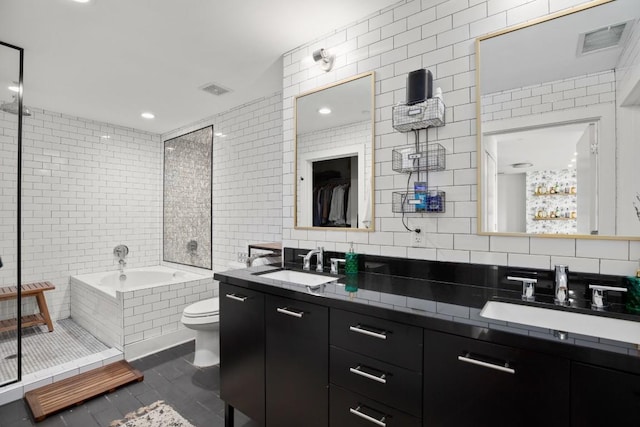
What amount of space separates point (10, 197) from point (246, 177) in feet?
6.30

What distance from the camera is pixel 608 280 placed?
1302 millimetres

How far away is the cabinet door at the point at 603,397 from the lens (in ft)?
2.71

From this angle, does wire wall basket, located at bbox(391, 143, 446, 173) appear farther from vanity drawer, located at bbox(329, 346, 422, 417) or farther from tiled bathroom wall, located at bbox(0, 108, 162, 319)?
tiled bathroom wall, located at bbox(0, 108, 162, 319)

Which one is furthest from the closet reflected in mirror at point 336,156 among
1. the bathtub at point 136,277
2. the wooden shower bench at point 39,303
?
the wooden shower bench at point 39,303

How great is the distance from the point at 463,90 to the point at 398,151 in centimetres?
45

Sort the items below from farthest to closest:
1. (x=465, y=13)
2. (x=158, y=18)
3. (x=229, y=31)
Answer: (x=229, y=31) < (x=158, y=18) < (x=465, y=13)

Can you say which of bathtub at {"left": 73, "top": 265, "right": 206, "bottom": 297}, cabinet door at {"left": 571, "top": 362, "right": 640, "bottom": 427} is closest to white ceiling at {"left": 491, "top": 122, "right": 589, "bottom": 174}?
cabinet door at {"left": 571, "top": 362, "right": 640, "bottom": 427}

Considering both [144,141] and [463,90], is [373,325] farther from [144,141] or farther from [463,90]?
[144,141]

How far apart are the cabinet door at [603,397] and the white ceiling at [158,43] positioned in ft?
6.62

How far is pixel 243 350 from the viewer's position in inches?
70.3

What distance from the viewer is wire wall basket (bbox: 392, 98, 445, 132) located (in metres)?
1.67

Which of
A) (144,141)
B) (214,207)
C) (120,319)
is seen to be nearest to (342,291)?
(120,319)

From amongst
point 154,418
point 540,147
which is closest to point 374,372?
point 540,147

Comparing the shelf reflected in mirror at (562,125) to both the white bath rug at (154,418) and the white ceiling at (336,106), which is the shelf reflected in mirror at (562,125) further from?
the white bath rug at (154,418)
